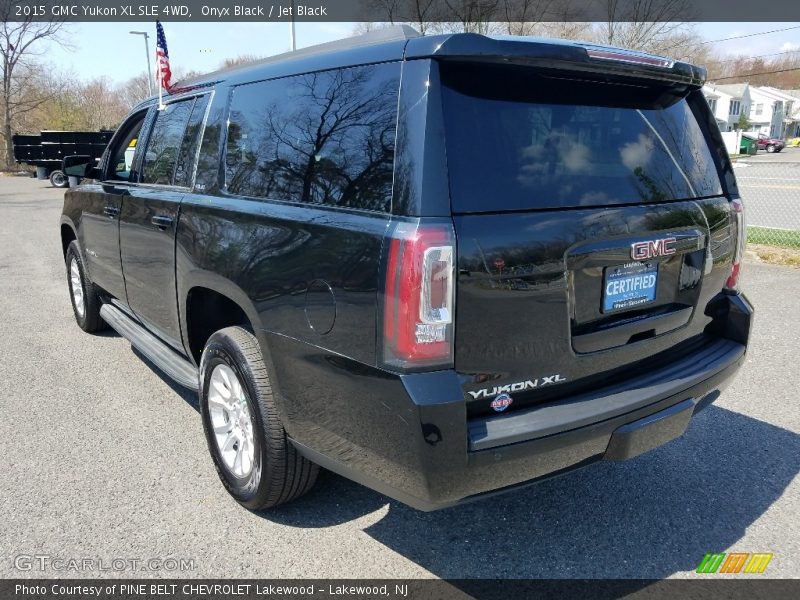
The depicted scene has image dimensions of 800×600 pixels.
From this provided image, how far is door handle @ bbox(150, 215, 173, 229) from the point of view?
11.1ft

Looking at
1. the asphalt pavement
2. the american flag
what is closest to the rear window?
the american flag

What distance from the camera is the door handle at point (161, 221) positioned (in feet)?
11.1

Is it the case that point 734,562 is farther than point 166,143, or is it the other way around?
point 166,143

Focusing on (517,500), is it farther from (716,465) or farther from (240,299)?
(240,299)

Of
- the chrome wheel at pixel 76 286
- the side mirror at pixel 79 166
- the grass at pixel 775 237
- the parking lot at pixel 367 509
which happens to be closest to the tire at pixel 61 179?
the side mirror at pixel 79 166

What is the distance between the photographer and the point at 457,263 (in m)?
2.02

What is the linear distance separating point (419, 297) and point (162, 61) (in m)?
3.41

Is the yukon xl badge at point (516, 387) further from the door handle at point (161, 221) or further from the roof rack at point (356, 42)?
the door handle at point (161, 221)

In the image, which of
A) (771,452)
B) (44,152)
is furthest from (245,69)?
(44,152)

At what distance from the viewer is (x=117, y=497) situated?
3.10 m

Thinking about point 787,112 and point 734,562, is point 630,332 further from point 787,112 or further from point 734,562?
point 787,112

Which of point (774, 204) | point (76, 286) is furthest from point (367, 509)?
point (774, 204)

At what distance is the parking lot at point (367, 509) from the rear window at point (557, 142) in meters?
1.50

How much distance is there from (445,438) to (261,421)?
39.2 inches
